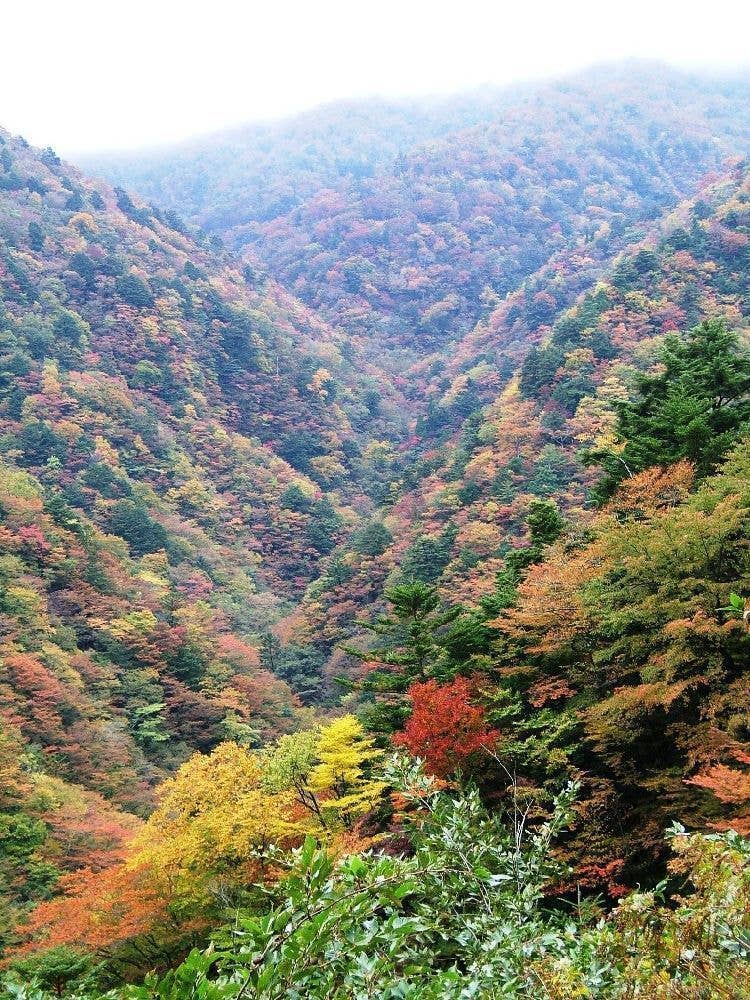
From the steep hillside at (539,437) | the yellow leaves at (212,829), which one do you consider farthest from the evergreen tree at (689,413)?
the yellow leaves at (212,829)

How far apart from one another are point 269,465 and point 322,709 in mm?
35718

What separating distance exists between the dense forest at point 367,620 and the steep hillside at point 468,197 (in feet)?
14.0

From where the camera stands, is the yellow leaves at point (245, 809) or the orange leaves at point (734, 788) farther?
the yellow leaves at point (245, 809)

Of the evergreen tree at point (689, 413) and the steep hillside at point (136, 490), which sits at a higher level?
the evergreen tree at point (689, 413)

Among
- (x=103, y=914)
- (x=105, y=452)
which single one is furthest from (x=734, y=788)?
(x=105, y=452)

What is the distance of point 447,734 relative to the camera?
13.7 metres

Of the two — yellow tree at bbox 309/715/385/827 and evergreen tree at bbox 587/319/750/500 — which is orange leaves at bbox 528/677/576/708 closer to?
yellow tree at bbox 309/715/385/827

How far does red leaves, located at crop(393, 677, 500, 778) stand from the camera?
44.4 ft

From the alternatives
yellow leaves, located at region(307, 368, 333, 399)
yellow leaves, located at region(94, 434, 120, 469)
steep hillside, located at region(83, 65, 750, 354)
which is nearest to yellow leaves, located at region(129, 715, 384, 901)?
yellow leaves, located at region(94, 434, 120, 469)

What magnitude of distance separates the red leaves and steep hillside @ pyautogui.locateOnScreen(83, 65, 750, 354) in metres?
76.1

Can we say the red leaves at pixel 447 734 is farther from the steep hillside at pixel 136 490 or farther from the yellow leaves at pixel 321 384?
A: the yellow leaves at pixel 321 384

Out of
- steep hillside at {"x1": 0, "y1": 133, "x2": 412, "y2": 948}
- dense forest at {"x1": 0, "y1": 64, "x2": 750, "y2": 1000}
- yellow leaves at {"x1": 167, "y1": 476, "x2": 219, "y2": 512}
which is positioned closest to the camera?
dense forest at {"x1": 0, "y1": 64, "x2": 750, "y2": 1000}

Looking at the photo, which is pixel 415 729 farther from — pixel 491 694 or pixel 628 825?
pixel 628 825

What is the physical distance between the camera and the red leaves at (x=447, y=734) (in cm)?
1355
